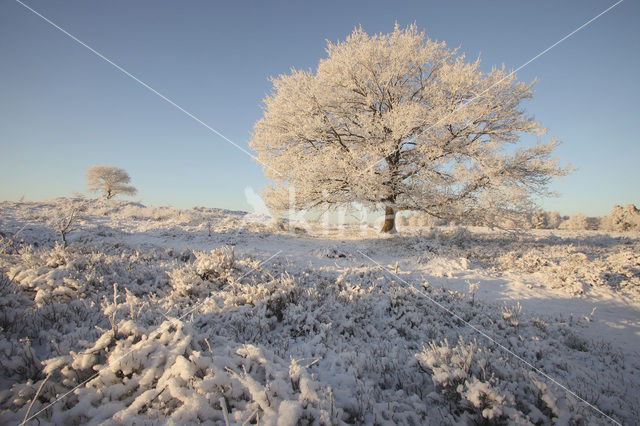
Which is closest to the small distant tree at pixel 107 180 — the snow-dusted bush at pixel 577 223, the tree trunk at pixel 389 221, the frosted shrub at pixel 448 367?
the tree trunk at pixel 389 221

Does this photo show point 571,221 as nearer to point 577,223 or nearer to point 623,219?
point 577,223

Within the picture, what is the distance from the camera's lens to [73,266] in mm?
5160

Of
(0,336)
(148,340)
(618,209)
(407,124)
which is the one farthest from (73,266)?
(618,209)

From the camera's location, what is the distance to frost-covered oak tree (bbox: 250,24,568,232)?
11039 millimetres

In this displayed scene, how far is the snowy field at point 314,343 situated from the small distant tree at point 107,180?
39.3 metres

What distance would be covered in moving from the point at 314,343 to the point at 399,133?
32.3 ft

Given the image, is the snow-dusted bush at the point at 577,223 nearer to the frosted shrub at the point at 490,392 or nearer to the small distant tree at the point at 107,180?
the frosted shrub at the point at 490,392

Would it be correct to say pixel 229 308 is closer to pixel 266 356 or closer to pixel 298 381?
pixel 266 356

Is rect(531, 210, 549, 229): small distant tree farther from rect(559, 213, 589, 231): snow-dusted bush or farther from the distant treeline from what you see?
rect(559, 213, 589, 231): snow-dusted bush

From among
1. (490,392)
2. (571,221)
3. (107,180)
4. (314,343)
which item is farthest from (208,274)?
(107,180)

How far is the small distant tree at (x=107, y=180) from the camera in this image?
36750mm

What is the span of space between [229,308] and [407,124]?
32.2 ft

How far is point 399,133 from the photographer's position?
11.0 metres

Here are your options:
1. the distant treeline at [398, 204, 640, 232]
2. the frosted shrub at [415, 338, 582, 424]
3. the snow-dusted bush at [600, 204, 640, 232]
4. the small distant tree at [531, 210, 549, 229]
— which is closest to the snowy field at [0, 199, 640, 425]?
the frosted shrub at [415, 338, 582, 424]
